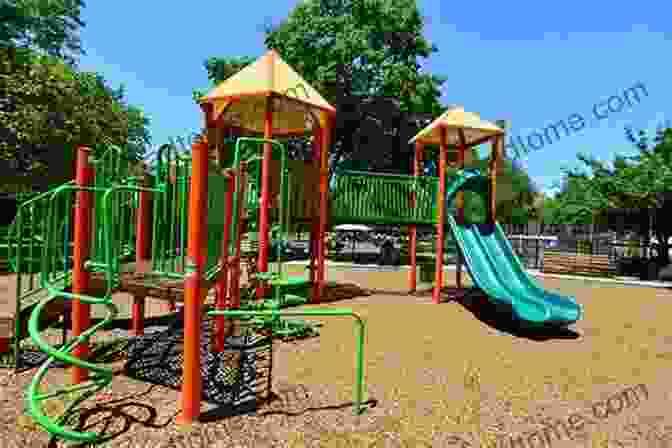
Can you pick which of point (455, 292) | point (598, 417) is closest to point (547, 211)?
point (455, 292)

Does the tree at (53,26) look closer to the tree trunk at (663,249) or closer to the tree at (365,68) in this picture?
the tree at (365,68)

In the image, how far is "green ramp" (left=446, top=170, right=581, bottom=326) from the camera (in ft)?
25.1

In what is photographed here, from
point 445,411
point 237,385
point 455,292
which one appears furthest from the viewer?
point 455,292

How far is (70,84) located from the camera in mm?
20953

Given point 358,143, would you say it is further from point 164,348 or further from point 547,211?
point 547,211

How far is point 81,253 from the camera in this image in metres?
4.41

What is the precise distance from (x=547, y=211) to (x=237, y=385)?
2701 inches

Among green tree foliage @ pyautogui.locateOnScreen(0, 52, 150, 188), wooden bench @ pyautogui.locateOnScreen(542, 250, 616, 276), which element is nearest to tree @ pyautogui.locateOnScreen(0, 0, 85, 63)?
green tree foliage @ pyautogui.locateOnScreen(0, 52, 150, 188)

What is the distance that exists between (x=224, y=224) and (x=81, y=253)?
4.38ft

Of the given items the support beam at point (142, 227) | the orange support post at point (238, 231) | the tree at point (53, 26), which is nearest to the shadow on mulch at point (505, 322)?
the orange support post at point (238, 231)

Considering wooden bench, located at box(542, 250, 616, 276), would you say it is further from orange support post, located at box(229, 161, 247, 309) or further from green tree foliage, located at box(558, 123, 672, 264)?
orange support post, located at box(229, 161, 247, 309)

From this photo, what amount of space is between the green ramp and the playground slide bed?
0.38 metres

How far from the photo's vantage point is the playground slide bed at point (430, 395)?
364cm

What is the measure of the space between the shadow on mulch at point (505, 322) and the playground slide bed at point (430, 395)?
8cm
